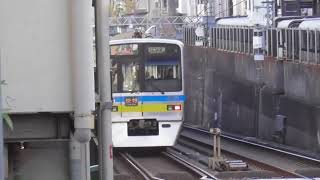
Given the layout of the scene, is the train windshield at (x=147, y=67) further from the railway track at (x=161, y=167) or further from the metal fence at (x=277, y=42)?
the metal fence at (x=277, y=42)

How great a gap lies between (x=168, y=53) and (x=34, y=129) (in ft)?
46.0

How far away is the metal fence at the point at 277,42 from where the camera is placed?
21781mm

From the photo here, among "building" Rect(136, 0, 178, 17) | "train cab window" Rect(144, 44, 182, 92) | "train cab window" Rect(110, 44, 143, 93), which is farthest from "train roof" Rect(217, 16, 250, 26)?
"building" Rect(136, 0, 178, 17)

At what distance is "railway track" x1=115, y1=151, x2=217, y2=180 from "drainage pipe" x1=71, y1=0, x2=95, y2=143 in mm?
9478

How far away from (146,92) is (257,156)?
3676 millimetres

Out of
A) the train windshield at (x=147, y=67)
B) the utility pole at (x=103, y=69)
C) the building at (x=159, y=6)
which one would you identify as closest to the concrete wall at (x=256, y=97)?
the train windshield at (x=147, y=67)

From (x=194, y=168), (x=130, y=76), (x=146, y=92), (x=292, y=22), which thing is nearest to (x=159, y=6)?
(x=292, y=22)

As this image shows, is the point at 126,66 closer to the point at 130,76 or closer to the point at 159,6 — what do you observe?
the point at 130,76

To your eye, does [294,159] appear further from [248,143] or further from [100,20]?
[100,20]

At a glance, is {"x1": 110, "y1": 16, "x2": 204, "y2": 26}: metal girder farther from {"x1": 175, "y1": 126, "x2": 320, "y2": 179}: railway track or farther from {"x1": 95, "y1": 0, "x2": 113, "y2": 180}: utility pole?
{"x1": 95, "y1": 0, "x2": 113, "y2": 180}: utility pole

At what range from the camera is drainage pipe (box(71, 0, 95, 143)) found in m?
3.77

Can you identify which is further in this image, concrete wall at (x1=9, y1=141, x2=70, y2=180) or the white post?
concrete wall at (x1=9, y1=141, x2=70, y2=180)

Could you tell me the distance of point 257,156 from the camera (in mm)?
18828

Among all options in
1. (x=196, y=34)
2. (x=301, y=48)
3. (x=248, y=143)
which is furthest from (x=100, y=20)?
(x=196, y=34)
